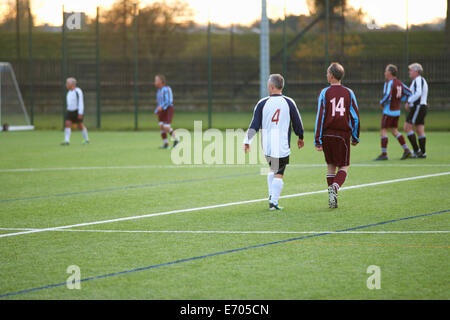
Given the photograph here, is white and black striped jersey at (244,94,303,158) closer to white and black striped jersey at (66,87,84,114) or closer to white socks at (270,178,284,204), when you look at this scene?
white socks at (270,178,284,204)

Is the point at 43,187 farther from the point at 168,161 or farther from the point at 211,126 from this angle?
the point at 211,126

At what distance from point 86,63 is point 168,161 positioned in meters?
13.1

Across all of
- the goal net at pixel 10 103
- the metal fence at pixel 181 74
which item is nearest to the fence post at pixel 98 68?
the metal fence at pixel 181 74

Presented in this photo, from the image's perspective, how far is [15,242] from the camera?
6578 mm

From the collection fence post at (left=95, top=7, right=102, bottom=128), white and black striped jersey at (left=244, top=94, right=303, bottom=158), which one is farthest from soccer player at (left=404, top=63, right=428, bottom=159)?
fence post at (left=95, top=7, right=102, bottom=128)

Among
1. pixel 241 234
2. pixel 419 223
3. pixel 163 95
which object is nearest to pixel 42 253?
pixel 241 234

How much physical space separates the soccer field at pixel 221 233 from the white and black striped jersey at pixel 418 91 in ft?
4.87

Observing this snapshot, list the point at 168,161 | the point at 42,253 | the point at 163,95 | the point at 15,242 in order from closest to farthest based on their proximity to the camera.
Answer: the point at 42,253 → the point at 15,242 → the point at 168,161 → the point at 163,95

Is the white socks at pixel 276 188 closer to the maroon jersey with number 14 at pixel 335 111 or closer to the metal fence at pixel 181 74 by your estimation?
the maroon jersey with number 14 at pixel 335 111

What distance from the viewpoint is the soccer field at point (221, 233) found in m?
4.98

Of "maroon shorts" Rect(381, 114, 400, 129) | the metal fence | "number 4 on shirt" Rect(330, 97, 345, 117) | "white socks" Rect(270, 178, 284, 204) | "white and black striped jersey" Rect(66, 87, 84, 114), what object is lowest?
"white socks" Rect(270, 178, 284, 204)

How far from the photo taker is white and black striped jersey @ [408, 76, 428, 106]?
13414 millimetres

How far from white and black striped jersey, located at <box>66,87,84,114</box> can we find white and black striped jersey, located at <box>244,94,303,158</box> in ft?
37.1

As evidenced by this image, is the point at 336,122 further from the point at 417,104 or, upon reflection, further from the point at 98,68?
the point at 98,68
